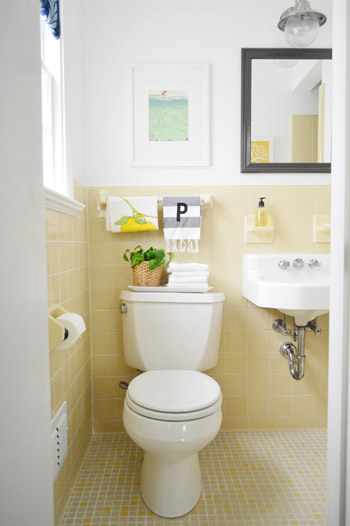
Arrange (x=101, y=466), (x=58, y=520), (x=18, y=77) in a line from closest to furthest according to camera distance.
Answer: (x=18, y=77) < (x=58, y=520) < (x=101, y=466)

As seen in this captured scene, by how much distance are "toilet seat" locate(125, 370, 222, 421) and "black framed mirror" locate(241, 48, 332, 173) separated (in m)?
1.11

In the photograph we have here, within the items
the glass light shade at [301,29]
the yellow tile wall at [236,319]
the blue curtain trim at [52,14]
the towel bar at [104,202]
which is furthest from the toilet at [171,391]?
the glass light shade at [301,29]

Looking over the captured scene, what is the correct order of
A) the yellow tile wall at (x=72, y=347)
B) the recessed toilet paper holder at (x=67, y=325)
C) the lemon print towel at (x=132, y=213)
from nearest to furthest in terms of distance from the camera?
the recessed toilet paper holder at (x=67, y=325), the yellow tile wall at (x=72, y=347), the lemon print towel at (x=132, y=213)

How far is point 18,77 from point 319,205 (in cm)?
172

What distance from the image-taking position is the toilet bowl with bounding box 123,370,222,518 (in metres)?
1.13

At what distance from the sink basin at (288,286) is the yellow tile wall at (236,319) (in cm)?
6

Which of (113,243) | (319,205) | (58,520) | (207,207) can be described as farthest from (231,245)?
(58,520)

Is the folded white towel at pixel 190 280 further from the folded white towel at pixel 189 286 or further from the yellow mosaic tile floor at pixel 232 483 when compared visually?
the yellow mosaic tile floor at pixel 232 483

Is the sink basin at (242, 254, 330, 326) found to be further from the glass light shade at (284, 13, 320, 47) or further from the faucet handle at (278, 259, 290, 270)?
the glass light shade at (284, 13, 320, 47)

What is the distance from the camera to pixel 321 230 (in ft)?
5.86

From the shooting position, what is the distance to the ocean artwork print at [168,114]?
174 centimetres

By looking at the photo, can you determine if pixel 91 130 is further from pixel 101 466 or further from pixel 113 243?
pixel 101 466

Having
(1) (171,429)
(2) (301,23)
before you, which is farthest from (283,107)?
(1) (171,429)

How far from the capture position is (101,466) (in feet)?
5.06
